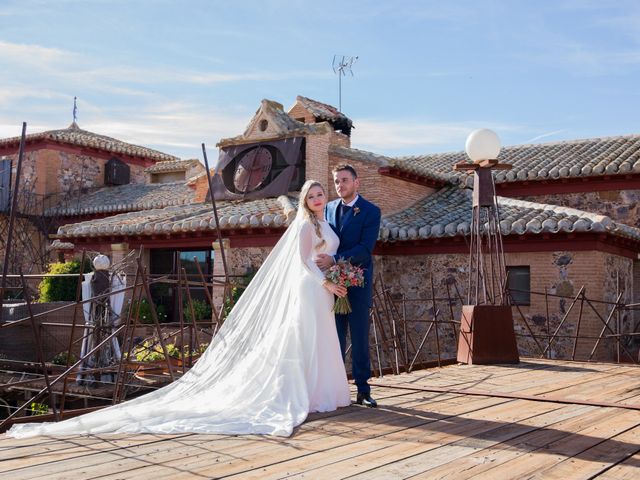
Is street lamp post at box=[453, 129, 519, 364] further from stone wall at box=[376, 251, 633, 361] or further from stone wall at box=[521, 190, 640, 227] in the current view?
stone wall at box=[521, 190, 640, 227]

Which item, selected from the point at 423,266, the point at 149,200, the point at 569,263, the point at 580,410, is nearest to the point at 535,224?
the point at 569,263

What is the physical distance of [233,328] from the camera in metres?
5.77

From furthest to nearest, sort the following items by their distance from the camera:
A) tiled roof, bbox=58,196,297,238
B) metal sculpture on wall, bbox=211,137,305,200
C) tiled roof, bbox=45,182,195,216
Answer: tiled roof, bbox=45,182,195,216 < metal sculpture on wall, bbox=211,137,305,200 < tiled roof, bbox=58,196,297,238

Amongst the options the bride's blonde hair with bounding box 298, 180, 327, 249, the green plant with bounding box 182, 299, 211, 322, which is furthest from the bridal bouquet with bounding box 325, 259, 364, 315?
the green plant with bounding box 182, 299, 211, 322

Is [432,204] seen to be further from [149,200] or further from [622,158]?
[149,200]

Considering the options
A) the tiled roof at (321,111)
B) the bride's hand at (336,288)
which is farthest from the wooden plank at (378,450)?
the tiled roof at (321,111)

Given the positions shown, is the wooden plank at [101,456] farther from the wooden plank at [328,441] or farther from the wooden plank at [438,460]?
the wooden plank at [438,460]

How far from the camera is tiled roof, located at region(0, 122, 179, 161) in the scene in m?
25.4

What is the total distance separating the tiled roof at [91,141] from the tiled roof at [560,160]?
12.6 m

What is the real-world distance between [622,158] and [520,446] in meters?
13.1

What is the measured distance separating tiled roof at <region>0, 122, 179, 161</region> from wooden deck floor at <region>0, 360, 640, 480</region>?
2216cm

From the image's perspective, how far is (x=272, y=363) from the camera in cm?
530

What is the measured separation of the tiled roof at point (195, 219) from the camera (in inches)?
A: 575

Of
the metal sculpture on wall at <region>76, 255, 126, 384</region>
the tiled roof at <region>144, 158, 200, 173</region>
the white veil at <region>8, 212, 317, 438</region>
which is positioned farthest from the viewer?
the tiled roof at <region>144, 158, 200, 173</region>
